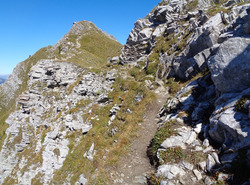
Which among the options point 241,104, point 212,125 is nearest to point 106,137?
point 212,125

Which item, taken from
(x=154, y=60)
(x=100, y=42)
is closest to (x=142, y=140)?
(x=154, y=60)

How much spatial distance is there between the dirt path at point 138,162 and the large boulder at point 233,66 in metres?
6.93

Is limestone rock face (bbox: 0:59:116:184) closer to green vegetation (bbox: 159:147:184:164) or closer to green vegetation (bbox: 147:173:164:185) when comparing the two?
green vegetation (bbox: 147:173:164:185)

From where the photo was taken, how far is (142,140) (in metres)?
12.2

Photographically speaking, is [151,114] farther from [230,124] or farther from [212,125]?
[230,124]

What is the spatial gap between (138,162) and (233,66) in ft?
28.9

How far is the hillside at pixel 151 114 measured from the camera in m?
7.21

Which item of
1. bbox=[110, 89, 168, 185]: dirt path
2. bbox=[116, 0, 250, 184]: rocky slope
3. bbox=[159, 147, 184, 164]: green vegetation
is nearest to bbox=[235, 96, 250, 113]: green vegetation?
bbox=[116, 0, 250, 184]: rocky slope

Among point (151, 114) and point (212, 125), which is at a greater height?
point (151, 114)

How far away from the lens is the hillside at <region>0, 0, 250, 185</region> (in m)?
7.21

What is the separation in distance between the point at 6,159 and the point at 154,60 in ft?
101

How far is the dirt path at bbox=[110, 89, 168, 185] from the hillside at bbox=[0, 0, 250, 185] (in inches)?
3.0

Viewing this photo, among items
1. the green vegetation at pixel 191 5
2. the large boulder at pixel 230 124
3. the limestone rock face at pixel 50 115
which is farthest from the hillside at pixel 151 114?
the green vegetation at pixel 191 5

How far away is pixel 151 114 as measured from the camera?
15.4 metres
